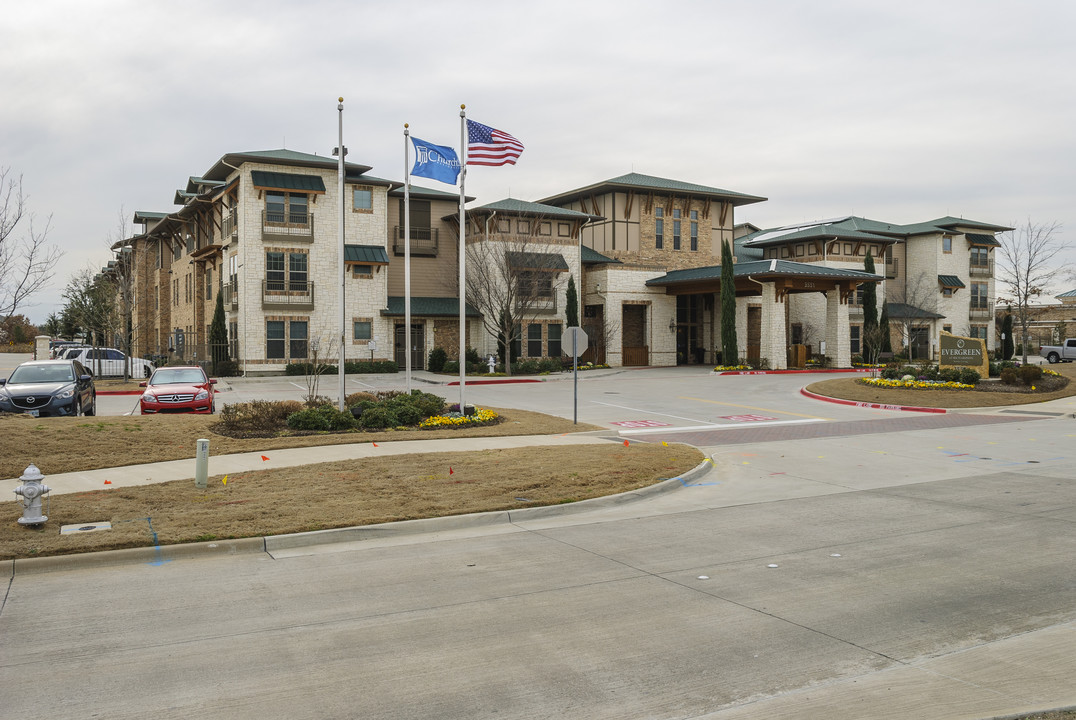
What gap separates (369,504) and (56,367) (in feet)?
46.2

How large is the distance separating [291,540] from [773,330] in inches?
1507

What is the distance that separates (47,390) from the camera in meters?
18.5

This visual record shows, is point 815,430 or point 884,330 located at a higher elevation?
point 884,330

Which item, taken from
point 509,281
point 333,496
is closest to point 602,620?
point 333,496

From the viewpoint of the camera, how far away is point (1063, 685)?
4820 mm

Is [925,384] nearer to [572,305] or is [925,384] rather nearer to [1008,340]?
[572,305]

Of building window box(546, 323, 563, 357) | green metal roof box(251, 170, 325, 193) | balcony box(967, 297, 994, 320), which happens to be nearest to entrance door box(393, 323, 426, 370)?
building window box(546, 323, 563, 357)

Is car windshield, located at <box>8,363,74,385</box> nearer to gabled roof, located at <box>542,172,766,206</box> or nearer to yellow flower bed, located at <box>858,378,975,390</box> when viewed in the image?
yellow flower bed, located at <box>858,378,975,390</box>

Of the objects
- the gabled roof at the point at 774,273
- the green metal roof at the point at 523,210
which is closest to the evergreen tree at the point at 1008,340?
the gabled roof at the point at 774,273

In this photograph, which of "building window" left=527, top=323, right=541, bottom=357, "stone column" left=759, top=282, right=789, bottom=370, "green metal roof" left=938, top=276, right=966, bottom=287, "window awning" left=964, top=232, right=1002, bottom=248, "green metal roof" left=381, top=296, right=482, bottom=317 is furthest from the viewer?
"window awning" left=964, top=232, right=1002, bottom=248

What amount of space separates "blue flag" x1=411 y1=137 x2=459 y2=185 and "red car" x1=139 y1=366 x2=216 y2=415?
7.76 m

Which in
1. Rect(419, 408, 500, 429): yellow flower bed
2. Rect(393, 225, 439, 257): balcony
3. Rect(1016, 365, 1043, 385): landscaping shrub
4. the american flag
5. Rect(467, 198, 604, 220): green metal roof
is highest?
Rect(467, 198, 604, 220): green metal roof

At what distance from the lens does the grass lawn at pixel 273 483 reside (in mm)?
8805

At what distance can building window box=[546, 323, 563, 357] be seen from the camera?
1823 inches
